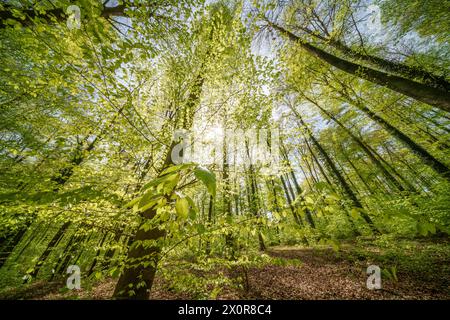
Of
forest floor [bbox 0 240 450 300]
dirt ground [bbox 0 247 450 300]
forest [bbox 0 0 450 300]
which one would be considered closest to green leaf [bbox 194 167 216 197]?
forest [bbox 0 0 450 300]

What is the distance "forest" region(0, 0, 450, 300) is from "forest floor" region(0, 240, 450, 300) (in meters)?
0.09

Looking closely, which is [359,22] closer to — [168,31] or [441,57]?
[441,57]

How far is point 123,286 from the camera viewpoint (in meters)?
2.71

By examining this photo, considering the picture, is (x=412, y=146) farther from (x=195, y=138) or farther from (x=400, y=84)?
(x=195, y=138)

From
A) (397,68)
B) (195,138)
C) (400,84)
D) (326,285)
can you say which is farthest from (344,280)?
(195,138)

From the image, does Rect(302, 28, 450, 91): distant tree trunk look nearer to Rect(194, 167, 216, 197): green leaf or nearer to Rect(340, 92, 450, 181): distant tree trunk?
Rect(340, 92, 450, 181): distant tree trunk

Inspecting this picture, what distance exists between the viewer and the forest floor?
6309 millimetres

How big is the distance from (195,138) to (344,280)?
29.9 ft

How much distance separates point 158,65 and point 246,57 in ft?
6.11

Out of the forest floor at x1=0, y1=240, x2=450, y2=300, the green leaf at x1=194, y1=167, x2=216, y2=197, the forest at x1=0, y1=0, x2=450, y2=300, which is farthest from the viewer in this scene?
the forest floor at x1=0, y1=240, x2=450, y2=300

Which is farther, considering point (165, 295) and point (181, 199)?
point (165, 295)
